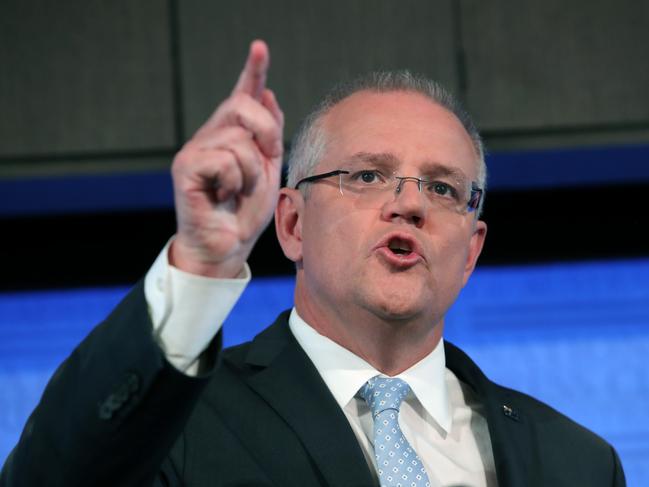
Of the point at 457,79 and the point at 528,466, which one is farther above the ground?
the point at 457,79

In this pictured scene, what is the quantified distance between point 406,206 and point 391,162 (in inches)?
4.0

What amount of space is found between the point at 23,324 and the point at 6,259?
0.18 meters

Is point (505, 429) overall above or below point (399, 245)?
below

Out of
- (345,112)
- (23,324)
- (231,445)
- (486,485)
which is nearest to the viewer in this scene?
(231,445)

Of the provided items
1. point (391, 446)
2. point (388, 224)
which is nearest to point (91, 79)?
point (388, 224)

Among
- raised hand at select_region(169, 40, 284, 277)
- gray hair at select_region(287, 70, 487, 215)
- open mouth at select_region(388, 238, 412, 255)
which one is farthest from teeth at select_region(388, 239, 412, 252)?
raised hand at select_region(169, 40, 284, 277)

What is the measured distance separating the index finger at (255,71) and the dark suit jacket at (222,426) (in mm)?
235

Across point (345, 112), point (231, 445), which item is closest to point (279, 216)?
point (345, 112)

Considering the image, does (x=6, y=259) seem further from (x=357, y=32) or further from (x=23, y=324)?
(x=357, y=32)

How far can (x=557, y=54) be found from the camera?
271 cm

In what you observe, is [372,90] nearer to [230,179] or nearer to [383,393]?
[383,393]

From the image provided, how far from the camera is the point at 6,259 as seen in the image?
2.70 meters

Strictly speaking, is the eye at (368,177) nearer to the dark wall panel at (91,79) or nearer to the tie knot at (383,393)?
the tie knot at (383,393)

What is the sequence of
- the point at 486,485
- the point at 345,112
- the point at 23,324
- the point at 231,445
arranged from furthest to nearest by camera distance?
the point at 23,324
the point at 345,112
the point at 486,485
the point at 231,445
